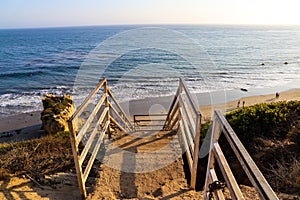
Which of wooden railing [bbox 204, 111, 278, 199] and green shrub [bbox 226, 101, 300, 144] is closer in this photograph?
wooden railing [bbox 204, 111, 278, 199]

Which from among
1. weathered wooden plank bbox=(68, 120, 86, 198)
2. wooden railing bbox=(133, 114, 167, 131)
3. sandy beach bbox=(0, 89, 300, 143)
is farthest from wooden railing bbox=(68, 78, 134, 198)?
sandy beach bbox=(0, 89, 300, 143)

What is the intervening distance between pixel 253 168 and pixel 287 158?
4.16 m

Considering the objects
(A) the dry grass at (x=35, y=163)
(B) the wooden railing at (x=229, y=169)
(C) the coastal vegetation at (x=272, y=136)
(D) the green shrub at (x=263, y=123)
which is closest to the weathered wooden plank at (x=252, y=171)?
(B) the wooden railing at (x=229, y=169)

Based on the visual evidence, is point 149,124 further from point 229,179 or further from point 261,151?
point 229,179

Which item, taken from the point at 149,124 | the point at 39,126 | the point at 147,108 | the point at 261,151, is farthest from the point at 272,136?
the point at 39,126

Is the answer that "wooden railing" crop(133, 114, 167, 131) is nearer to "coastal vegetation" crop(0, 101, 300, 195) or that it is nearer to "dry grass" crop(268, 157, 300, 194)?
"coastal vegetation" crop(0, 101, 300, 195)

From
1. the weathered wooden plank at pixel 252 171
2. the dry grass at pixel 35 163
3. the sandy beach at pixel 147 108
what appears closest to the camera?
the weathered wooden plank at pixel 252 171

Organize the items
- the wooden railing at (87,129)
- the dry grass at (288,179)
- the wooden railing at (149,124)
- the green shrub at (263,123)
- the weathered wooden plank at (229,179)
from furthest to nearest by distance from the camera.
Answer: the wooden railing at (149,124) → the green shrub at (263,123) → the dry grass at (288,179) → the wooden railing at (87,129) → the weathered wooden plank at (229,179)

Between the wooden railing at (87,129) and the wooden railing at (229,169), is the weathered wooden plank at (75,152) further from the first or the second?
the wooden railing at (229,169)

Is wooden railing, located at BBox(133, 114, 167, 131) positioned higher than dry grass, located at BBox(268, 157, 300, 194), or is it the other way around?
dry grass, located at BBox(268, 157, 300, 194)

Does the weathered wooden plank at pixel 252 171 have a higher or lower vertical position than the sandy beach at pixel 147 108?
→ higher

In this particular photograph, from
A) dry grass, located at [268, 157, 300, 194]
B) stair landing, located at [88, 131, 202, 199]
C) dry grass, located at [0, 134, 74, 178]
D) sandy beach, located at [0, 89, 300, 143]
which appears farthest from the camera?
sandy beach, located at [0, 89, 300, 143]

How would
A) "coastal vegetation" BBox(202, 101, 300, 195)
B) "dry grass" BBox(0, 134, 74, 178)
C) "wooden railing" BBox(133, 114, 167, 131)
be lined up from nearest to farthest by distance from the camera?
"dry grass" BBox(0, 134, 74, 178)
"coastal vegetation" BBox(202, 101, 300, 195)
"wooden railing" BBox(133, 114, 167, 131)

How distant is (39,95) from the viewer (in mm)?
19391
